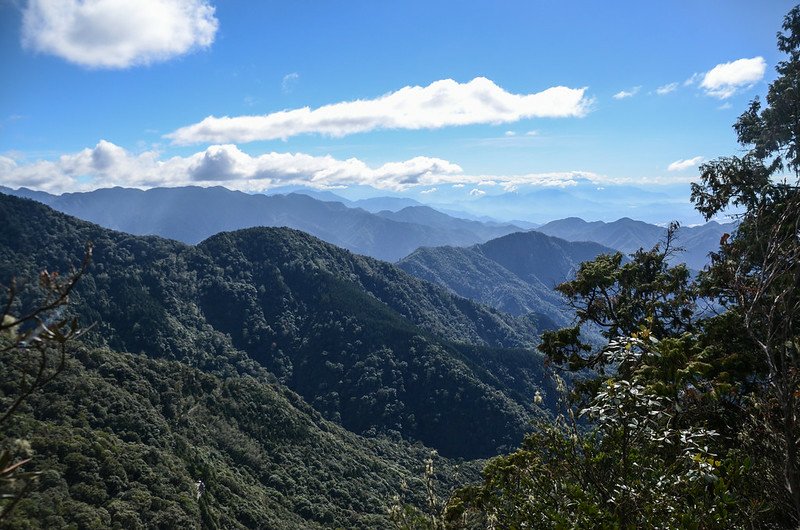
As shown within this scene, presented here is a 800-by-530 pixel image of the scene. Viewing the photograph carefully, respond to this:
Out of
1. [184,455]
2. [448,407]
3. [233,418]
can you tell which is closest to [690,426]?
[184,455]

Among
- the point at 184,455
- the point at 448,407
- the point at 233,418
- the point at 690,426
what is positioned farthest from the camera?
the point at 448,407

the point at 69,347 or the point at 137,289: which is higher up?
the point at 69,347

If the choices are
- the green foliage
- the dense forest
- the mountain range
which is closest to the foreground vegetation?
the dense forest

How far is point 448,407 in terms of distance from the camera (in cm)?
16712

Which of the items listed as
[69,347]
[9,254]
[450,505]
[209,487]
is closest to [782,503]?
[69,347]

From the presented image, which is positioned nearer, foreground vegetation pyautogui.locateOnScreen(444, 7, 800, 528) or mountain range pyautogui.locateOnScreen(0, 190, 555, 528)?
foreground vegetation pyautogui.locateOnScreen(444, 7, 800, 528)

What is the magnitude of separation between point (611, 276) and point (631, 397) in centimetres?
1650

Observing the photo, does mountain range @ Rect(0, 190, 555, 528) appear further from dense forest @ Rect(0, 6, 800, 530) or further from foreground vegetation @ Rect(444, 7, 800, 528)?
foreground vegetation @ Rect(444, 7, 800, 528)

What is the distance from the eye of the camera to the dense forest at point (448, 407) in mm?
5609

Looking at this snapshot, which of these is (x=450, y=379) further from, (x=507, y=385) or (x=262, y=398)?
(x=262, y=398)

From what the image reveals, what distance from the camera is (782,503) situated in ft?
18.7

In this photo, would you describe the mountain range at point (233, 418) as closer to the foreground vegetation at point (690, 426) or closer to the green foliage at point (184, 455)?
the green foliage at point (184, 455)

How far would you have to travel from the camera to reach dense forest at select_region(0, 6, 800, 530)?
5609 mm

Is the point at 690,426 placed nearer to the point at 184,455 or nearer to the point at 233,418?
the point at 184,455
